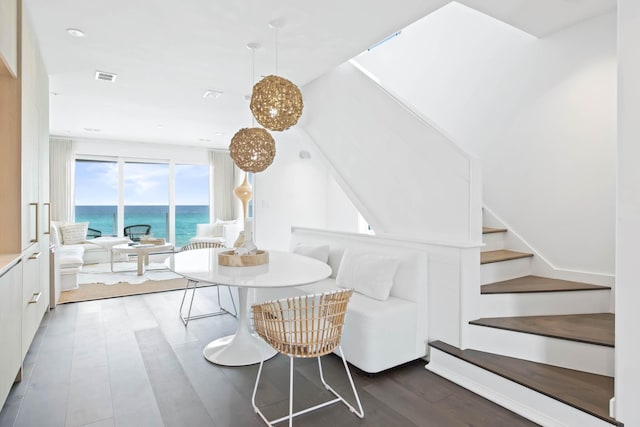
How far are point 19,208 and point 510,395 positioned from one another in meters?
3.34

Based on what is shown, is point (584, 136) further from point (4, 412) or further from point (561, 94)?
point (4, 412)

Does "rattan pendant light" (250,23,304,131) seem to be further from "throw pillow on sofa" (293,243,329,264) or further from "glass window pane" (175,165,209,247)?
"glass window pane" (175,165,209,247)

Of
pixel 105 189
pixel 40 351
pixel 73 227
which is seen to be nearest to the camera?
pixel 40 351

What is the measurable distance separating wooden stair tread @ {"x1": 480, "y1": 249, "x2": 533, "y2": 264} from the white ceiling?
1922 mm

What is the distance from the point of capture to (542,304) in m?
2.73

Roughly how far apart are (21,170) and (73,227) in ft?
18.8

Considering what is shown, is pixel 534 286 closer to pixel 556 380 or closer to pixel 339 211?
pixel 556 380

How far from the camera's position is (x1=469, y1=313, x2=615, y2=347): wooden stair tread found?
87.3 inches

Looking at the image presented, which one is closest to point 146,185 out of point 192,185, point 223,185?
point 192,185

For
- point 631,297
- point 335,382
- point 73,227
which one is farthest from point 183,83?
point 73,227

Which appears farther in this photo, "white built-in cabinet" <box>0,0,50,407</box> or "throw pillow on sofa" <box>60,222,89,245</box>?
"throw pillow on sofa" <box>60,222,89,245</box>

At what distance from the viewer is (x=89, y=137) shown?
25.5 ft

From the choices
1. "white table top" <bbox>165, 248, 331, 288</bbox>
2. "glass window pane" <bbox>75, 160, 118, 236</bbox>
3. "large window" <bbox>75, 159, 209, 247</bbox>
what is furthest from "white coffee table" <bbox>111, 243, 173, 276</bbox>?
"white table top" <bbox>165, 248, 331, 288</bbox>

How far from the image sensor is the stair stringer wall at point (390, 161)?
8.93 feet
